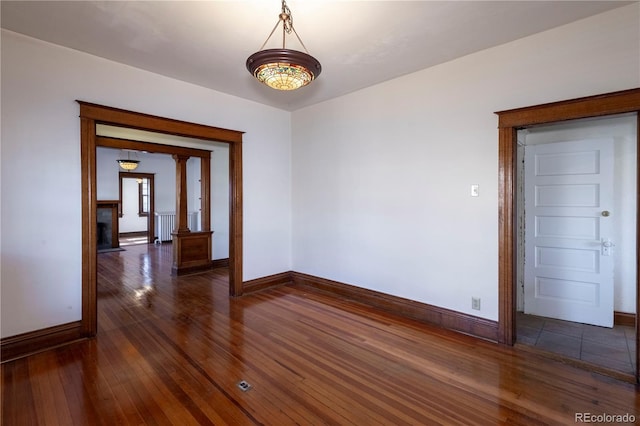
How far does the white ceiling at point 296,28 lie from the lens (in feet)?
7.63

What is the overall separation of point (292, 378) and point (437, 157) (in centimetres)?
266

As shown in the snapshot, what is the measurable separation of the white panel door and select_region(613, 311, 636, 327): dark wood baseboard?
211mm

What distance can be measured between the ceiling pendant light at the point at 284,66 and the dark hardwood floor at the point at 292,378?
2319mm

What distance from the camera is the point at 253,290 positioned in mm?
4641

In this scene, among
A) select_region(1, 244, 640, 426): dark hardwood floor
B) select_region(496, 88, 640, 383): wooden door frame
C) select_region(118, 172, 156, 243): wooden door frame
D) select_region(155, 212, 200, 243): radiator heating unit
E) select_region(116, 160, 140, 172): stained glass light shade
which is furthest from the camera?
select_region(155, 212, 200, 243): radiator heating unit

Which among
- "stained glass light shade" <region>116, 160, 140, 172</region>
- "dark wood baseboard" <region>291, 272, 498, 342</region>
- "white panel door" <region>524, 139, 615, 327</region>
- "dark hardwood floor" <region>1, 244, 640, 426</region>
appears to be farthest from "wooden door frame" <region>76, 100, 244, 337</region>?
"stained glass light shade" <region>116, 160, 140, 172</region>

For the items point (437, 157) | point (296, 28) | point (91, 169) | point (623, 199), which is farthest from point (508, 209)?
point (91, 169)

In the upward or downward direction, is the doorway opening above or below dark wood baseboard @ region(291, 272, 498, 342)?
above

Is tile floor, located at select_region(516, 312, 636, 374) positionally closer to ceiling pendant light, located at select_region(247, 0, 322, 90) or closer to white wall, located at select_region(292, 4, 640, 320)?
white wall, located at select_region(292, 4, 640, 320)

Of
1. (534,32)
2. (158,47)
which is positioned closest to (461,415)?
(534,32)

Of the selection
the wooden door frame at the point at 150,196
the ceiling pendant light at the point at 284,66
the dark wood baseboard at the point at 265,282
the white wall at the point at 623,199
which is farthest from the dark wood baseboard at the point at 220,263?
the white wall at the point at 623,199

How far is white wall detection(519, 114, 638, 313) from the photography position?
3.34 metres

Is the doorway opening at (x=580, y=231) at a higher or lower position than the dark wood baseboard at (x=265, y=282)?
higher

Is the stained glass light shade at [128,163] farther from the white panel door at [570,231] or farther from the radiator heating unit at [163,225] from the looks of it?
the white panel door at [570,231]
